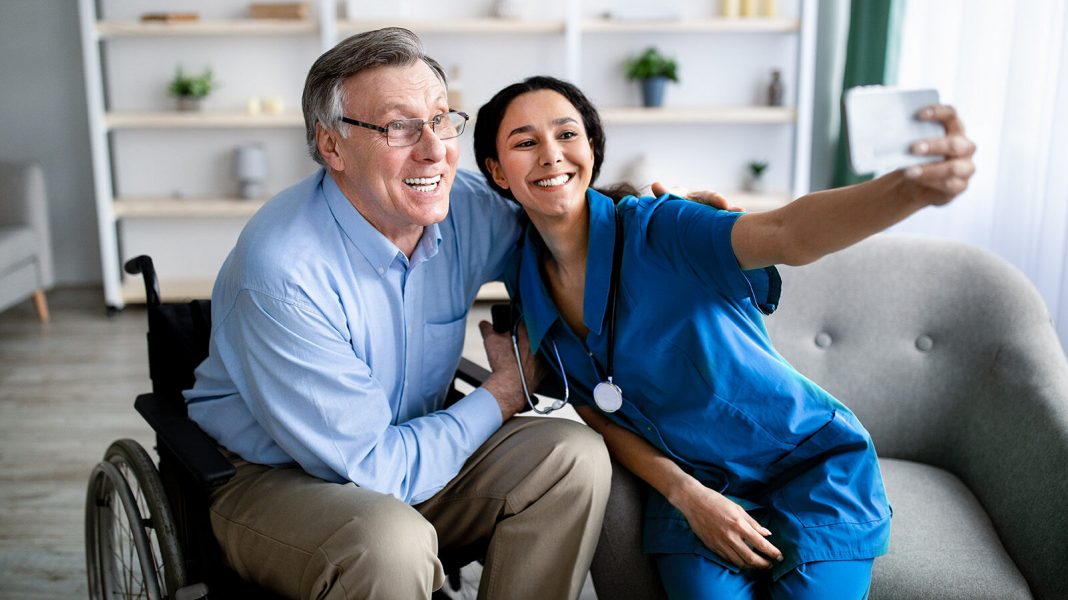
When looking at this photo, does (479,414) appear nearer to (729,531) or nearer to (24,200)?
(729,531)

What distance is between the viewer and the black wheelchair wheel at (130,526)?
1.52 m

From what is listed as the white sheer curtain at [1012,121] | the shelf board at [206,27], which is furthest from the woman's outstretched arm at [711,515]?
the shelf board at [206,27]

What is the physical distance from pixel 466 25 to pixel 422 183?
10.4 ft

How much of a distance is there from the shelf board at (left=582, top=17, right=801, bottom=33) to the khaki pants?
336 cm

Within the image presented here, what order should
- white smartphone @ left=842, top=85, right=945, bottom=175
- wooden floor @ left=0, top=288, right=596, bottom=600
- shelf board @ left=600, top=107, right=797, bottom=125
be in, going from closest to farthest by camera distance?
white smartphone @ left=842, top=85, right=945, bottom=175, wooden floor @ left=0, top=288, right=596, bottom=600, shelf board @ left=600, top=107, right=797, bottom=125

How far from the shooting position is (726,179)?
513cm

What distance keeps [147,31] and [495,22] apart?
1.69m

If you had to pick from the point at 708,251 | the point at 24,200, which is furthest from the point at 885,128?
the point at 24,200

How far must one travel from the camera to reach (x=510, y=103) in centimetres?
171

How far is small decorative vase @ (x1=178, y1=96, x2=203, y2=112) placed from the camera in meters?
4.84

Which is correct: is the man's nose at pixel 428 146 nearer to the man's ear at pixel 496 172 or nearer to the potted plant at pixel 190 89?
the man's ear at pixel 496 172

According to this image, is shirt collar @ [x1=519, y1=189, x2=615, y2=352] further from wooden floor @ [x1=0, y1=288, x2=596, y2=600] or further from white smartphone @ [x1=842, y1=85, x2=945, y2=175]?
wooden floor @ [x1=0, y1=288, x2=596, y2=600]

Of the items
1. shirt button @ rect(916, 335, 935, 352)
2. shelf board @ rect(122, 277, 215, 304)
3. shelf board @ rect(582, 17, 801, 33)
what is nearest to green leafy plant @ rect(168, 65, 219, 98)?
shelf board @ rect(122, 277, 215, 304)

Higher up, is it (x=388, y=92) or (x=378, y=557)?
(x=388, y=92)
